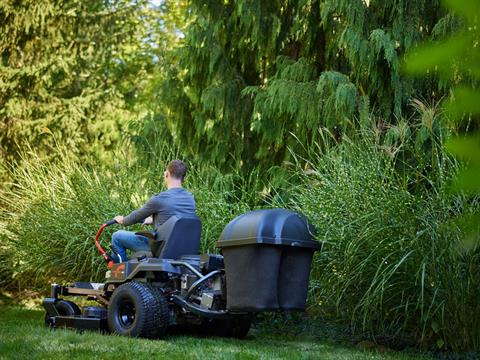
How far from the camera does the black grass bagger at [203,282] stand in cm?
568

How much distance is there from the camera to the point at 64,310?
740cm

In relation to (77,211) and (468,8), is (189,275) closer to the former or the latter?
(77,211)

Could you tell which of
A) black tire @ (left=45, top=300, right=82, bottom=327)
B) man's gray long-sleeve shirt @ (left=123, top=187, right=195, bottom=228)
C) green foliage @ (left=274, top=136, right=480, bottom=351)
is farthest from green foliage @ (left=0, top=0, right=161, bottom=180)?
green foliage @ (left=274, top=136, right=480, bottom=351)

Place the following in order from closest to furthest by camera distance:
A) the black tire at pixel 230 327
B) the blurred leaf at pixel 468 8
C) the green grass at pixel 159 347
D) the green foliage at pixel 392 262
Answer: the blurred leaf at pixel 468 8 → the green grass at pixel 159 347 → the green foliage at pixel 392 262 → the black tire at pixel 230 327

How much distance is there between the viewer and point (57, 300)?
7.41 metres

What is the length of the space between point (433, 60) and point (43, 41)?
16340 mm

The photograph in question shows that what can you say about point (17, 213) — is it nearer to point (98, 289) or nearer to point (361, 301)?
point (98, 289)

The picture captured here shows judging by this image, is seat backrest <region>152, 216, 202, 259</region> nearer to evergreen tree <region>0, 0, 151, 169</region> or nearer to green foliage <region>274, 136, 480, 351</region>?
green foliage <region>274, 136, 480, 351</region>

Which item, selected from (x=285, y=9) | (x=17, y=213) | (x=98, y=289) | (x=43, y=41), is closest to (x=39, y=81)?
(x=43, y=41)

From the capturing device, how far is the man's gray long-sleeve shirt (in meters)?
6.86

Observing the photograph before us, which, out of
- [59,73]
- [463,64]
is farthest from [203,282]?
[59,73]

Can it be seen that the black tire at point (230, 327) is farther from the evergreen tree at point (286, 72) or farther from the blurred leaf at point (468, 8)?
the blurred leaf at point (468, 8)

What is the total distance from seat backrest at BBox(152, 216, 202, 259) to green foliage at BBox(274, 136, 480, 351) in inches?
40.5

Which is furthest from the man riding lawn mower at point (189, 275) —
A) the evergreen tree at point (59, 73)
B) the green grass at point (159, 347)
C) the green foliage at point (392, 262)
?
the evergreen tree at point (59, 73)
